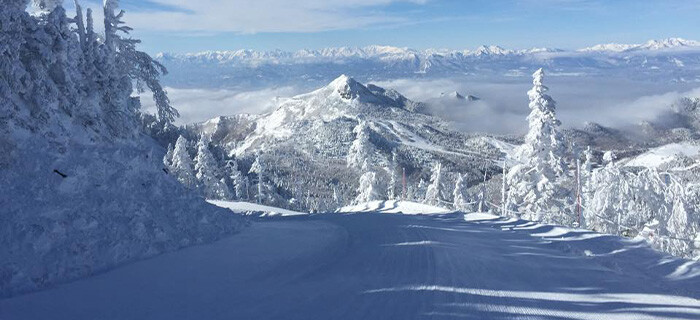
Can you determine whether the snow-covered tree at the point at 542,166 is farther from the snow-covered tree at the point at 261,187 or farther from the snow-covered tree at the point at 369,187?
the snow-covered tree at the point at 261,187

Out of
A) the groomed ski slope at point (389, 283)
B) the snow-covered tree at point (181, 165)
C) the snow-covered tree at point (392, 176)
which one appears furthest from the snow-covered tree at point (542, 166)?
the snow-covered tree at point (181, 165)

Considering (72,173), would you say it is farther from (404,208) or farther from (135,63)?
(404,208)

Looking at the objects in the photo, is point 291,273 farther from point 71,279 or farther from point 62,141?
point 62,141

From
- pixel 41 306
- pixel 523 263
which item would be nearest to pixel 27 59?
pixel 41 306

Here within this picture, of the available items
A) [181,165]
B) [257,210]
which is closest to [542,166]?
[257,210]

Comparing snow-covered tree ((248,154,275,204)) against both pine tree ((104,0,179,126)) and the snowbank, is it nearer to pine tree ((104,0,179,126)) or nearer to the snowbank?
the snowbank

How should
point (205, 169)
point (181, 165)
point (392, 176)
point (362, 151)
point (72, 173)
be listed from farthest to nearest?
point (392, 176) → point (205, 169) → point (362, 151) → point (181, 165) → point (72, 173)
